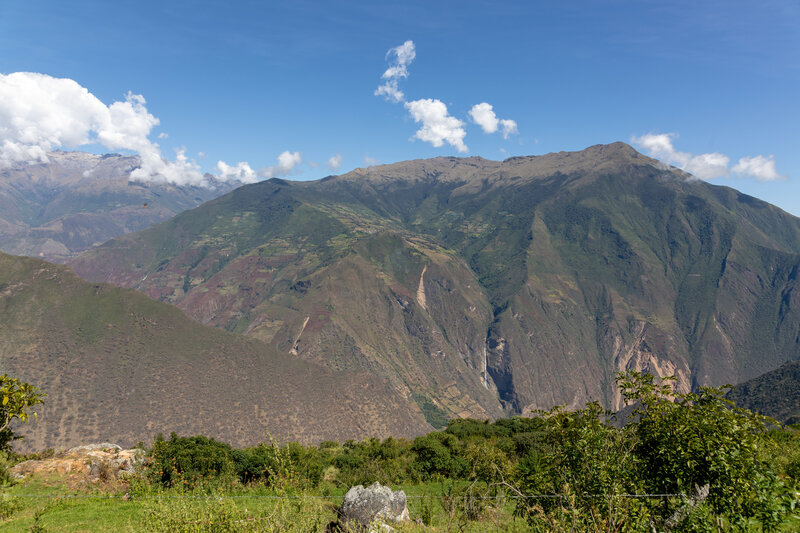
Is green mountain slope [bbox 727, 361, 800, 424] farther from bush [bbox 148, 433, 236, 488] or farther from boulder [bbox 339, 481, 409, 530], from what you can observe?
bush [bbox 148, 433, 236, 488]

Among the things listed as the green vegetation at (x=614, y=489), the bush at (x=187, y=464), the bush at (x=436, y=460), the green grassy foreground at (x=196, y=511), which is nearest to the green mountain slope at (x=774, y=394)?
the bush at (x=436, y=460)

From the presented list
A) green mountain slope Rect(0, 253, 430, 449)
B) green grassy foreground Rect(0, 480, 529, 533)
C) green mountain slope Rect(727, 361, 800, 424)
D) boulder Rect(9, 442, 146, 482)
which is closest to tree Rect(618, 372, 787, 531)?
green grassy foreground Rect(0, 480, 529, 533)

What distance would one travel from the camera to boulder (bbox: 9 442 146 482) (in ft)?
78.0

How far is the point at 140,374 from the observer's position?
94.9 meters

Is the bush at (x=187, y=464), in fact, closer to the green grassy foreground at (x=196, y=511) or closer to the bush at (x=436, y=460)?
the green grassy foreground at (x=196, y=511)

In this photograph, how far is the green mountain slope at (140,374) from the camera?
8462cm

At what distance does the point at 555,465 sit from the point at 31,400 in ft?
54.5

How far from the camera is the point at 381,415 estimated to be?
127000mm

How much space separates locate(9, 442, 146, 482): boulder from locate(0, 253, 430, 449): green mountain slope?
67048 millimetres

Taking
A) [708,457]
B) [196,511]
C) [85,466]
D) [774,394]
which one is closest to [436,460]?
[85,466]

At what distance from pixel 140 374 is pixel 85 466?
8231 cm

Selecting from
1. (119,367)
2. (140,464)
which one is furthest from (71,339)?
(140,464)

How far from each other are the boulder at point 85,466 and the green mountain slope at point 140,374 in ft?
220

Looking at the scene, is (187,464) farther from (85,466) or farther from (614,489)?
(614,489)
